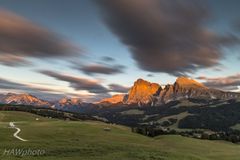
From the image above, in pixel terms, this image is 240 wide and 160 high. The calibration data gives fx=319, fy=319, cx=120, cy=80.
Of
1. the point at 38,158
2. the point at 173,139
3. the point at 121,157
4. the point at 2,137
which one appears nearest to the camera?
the point at 38,158

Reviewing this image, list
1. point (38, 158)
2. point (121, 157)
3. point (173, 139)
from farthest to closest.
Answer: point (173, 139) < point (121, 157) < point (38, 158)

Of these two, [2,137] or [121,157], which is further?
[2,137]

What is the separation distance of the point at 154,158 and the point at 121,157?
20.1 feet

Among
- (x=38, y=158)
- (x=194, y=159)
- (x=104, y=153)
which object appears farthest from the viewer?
(x=194, y=159)

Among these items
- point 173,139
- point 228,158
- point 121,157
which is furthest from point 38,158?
point 173,139

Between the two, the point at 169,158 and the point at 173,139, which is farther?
the point at 173,139

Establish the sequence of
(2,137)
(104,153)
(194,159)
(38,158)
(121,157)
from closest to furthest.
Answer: (38,158), (121,157), (104,153), (194,159), (2,137)

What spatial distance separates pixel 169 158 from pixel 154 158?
4.15 m

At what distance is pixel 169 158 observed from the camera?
61031mm

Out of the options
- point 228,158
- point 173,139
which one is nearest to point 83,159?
point 228,158

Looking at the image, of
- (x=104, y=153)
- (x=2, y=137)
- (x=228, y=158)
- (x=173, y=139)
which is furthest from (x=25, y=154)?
(x=173, y=139)

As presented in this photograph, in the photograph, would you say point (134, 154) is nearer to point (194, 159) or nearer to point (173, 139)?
point (194, 159)

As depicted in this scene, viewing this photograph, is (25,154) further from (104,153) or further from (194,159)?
(194,159)

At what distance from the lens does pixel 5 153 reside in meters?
53.4
